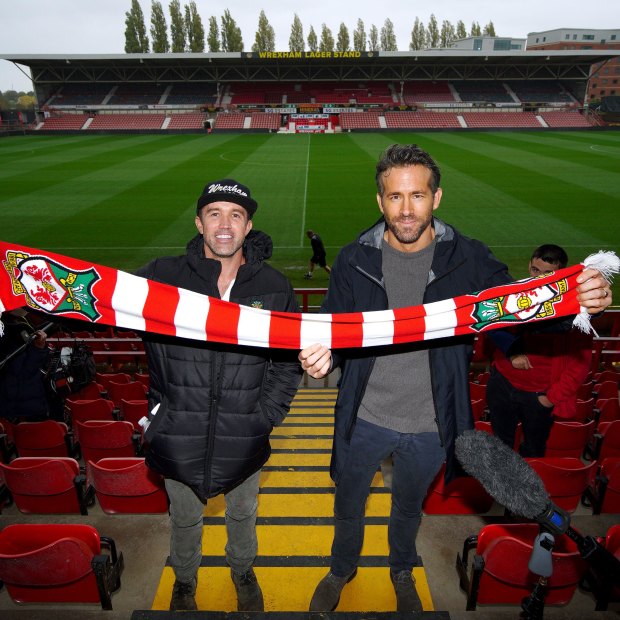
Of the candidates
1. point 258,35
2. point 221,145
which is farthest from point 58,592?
point 258,35

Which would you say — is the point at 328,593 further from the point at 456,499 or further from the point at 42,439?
the point at 42,439

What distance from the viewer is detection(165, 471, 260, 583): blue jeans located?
2.72 meters

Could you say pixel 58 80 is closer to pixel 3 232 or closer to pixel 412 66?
pixel 412 66

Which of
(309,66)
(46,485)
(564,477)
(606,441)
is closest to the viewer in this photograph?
(564,477)

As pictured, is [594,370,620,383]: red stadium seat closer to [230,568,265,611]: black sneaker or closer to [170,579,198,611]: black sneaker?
[230,568,265,611]: black sneaker

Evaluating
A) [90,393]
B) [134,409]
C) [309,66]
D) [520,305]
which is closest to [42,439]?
[134,409]

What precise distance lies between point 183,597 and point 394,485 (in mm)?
1465

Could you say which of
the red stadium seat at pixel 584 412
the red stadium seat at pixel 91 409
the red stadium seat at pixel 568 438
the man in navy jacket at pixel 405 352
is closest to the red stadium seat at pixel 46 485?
the red stadium seat at pixel 91 409

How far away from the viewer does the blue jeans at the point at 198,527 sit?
2719 millimetres

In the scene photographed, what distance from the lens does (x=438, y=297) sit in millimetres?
2514

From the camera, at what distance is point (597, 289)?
2422 mm

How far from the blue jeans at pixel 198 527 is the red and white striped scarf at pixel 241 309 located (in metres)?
0.98

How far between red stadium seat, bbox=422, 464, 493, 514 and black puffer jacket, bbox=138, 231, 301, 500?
1580 mm

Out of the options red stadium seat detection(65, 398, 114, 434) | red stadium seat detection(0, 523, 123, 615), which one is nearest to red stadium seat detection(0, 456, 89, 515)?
red stadium seat detection(0, 523, 123, 615)
